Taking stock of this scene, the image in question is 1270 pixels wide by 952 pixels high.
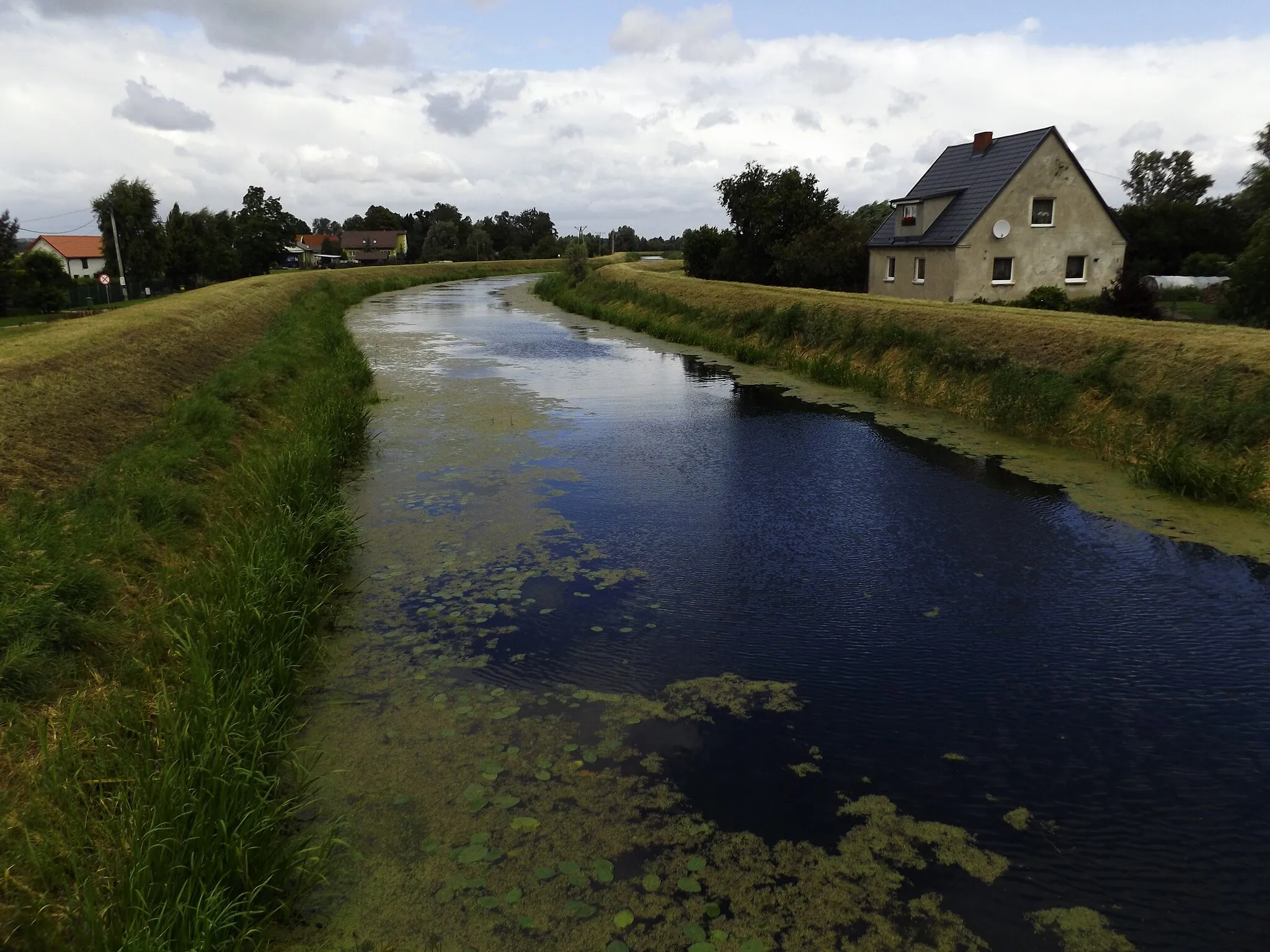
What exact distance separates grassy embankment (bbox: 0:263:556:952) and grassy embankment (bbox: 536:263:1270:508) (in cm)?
1046

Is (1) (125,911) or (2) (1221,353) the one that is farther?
(2) (1221,353)

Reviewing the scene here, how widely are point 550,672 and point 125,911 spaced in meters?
3.19

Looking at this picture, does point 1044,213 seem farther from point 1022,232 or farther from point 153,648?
point 153,648

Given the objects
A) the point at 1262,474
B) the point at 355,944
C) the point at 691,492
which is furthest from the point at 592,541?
the point at 1262,474

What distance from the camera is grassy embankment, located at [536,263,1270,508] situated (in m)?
10.6

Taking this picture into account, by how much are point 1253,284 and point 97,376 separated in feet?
89.3

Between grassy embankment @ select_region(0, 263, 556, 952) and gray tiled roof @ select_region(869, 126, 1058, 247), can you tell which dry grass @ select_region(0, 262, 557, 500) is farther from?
gray tiled roof @ select_region(869, 126, 1058, 247)

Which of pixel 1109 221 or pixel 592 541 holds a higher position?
pixel 1109 221

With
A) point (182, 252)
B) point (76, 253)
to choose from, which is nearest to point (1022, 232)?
point (182, 252)

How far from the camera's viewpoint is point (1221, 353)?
12.3 m

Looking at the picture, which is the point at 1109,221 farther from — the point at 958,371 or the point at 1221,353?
the point at 1221,353

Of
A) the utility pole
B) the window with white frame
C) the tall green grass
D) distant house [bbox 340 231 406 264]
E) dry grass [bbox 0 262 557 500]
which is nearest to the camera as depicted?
the tall green grass

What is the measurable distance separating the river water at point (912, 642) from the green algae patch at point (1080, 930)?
0.19 feet

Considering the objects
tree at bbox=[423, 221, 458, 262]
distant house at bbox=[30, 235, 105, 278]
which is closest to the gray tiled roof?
distant house at bbox=[30, 235, 105, 278]
